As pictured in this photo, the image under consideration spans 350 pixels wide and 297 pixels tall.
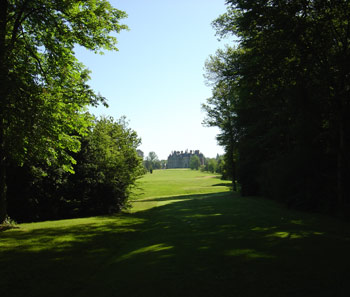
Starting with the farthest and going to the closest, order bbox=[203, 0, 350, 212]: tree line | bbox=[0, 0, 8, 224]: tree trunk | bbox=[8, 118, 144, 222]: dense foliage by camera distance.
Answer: bbox=[8, 118, 144, 222]: dense foliage
bbox=[203, 0, 350, 212]: tree line
bbox=[0, 0, 8, 224]: tree trunk

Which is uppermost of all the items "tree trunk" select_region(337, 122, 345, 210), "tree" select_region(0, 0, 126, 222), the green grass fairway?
"tree" select_region(0, 0, 126, 222)

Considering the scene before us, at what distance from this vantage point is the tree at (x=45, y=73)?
12133 mm

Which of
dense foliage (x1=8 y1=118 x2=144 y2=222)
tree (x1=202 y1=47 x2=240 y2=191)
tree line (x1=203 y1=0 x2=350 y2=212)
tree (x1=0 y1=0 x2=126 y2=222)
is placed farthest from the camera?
tree (x1=202 y1=47 x2=240 y2=191)

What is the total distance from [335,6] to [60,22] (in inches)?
549

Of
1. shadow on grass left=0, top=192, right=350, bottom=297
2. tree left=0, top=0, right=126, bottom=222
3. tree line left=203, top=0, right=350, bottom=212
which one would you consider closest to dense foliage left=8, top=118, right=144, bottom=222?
tree left=0, top=0, right=126, bottom=222

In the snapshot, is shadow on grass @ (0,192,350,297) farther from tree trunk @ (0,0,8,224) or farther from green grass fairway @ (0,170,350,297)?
tree trunk @ (0,0,8,224)

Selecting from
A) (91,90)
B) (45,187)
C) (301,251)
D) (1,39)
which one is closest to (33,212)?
(45,187)

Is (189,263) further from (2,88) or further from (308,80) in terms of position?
(308,80)

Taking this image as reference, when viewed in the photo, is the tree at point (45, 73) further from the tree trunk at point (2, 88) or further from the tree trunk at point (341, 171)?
the tree trunk at point (341, 171)

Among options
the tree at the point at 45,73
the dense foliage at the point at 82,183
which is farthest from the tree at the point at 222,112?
the tree at the point at 45,73

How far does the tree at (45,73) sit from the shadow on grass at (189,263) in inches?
164

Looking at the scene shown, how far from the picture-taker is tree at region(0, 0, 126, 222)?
1213 cm

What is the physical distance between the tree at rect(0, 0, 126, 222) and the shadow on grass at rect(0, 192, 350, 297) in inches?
164

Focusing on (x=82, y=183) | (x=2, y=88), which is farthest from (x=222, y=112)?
(x=2, y=88)
